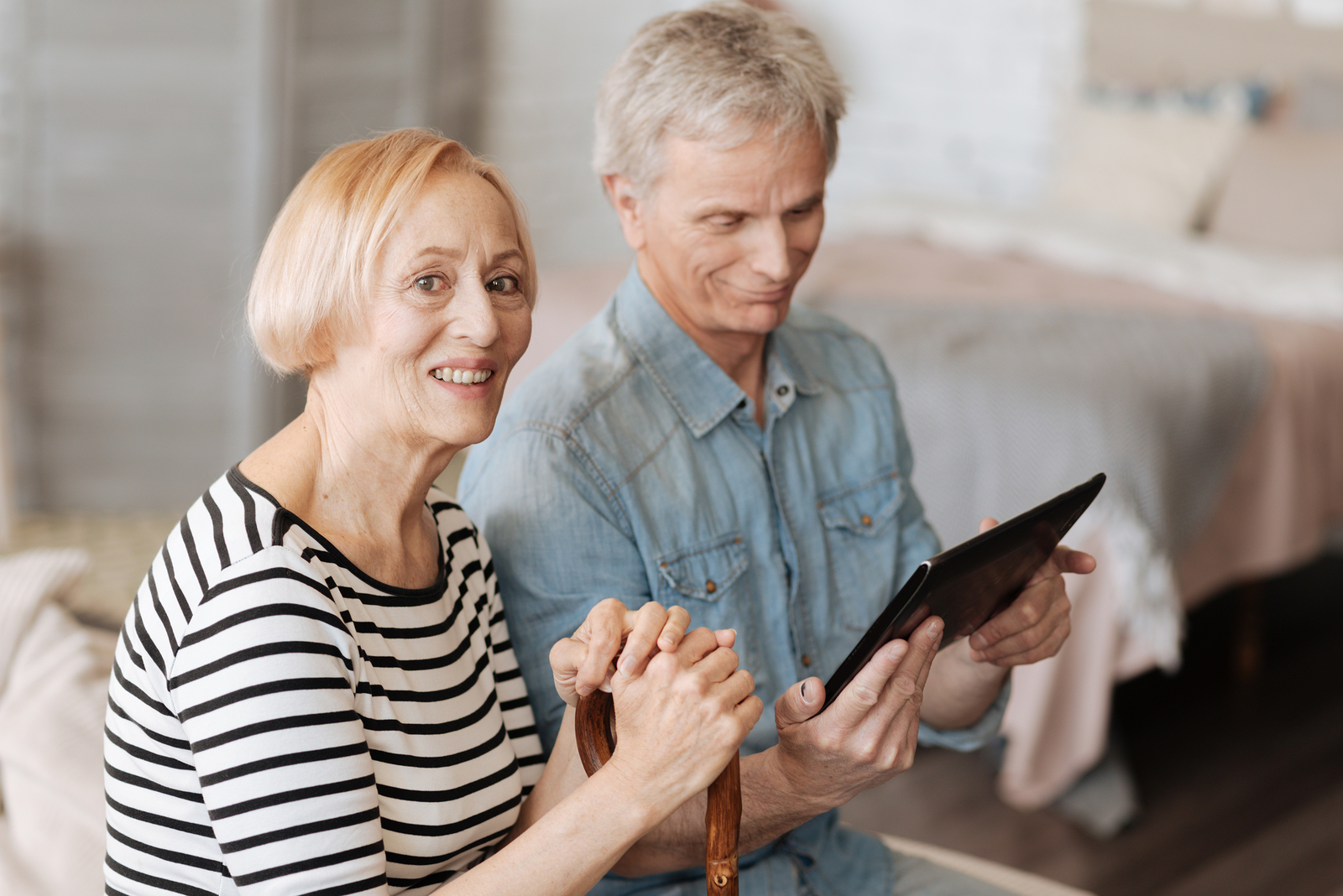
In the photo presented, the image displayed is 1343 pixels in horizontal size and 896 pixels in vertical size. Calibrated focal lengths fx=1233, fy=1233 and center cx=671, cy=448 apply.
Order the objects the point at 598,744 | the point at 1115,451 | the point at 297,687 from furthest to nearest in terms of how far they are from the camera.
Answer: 1. the point at 1115,451
2. the point at 598,744
3. the point at 297,687

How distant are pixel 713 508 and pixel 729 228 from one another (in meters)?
0.28

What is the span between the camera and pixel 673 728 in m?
0.83

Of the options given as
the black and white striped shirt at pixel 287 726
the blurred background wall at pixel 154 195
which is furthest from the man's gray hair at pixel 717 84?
the blurred background wall at pixel 154 195

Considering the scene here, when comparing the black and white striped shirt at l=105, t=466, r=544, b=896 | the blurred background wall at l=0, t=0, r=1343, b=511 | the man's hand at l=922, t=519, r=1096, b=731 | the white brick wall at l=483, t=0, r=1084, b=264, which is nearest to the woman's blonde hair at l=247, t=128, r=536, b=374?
the black and white striped shirt at l=105, t=466, r=544, b=896

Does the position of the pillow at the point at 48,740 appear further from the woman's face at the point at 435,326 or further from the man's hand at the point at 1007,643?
the man's hand at the point at 1007,643

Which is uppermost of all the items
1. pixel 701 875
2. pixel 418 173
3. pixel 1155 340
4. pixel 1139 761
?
pixel 418 173

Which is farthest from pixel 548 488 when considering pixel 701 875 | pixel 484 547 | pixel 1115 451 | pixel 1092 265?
pixel 1092 265

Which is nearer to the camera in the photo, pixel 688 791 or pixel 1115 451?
pixel 688 791

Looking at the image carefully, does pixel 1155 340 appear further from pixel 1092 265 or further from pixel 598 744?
pixel 598 744

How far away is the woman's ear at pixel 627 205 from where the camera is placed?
1248mm

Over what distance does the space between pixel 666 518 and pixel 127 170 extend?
2.76 metres

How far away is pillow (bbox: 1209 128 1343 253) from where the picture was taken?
3.45 m

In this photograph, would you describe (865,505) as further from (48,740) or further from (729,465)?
(48,740)

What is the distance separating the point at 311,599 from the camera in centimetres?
80
